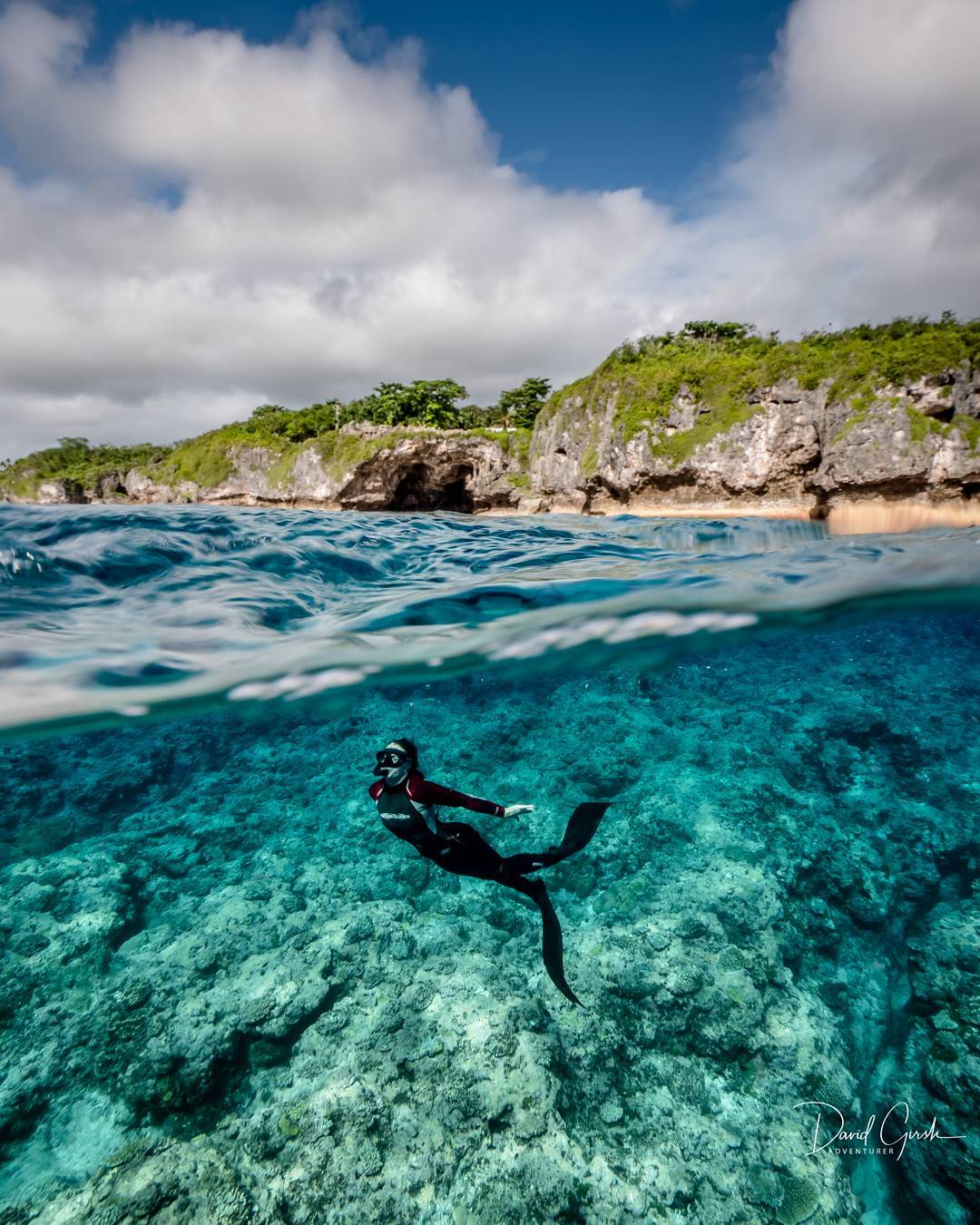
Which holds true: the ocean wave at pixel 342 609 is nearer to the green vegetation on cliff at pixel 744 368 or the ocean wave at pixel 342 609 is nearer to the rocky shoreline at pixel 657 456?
the rocky shoreline at pixel 657 456

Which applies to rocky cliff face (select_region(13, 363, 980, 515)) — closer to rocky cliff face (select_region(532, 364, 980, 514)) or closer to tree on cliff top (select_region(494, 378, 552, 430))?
rocky cliff face (select_region(532, 364, 980, 514))

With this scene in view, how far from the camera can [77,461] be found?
5812 centimetres

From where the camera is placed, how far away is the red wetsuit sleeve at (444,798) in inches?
154

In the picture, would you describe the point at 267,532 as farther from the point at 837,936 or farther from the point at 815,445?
the point at 815,445

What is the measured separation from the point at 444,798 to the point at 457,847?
2.07 ft

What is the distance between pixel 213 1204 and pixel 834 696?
11089mm

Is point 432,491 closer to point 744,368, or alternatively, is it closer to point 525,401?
point 525,401

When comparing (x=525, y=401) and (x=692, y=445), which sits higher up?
(x=525, y=401)

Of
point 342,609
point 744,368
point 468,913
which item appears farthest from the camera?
point 744,368

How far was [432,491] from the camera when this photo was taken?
43.1m

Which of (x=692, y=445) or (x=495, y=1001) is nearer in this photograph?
(x=495, y=1001)

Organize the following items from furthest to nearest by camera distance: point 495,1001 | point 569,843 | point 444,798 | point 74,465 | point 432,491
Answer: point 74,465, point 432,491, point 569,843, point 495,1001, point 444,798

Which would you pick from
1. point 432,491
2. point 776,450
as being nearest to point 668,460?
point 776,450

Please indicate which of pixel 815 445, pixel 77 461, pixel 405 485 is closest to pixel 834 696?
pixel 815 445
